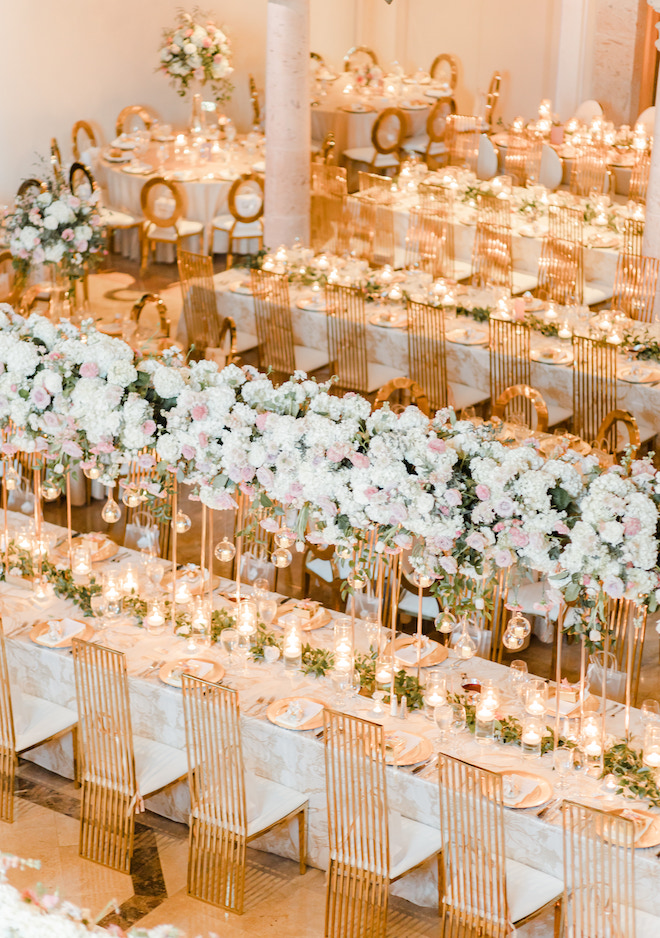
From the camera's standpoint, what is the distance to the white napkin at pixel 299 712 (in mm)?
5285

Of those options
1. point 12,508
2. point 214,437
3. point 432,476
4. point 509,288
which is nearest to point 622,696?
point 432,476

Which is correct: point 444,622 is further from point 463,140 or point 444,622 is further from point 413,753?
point 463,140

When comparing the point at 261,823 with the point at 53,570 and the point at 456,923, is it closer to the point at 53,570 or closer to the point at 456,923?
the point at 456,923

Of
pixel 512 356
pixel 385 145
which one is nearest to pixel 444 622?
pixel 512 356

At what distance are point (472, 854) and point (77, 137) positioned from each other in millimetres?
9792

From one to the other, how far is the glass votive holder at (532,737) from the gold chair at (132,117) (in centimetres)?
945

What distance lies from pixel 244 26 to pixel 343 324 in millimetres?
6624

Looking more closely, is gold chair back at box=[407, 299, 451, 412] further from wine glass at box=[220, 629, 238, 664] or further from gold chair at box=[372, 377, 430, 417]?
wine glass at box=[220, 629, 238, 664]

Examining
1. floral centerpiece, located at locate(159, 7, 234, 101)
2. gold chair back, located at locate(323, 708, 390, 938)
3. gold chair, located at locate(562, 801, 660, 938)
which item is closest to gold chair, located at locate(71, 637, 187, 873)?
gold chair back, located at locate(323, 708, 390, 938)

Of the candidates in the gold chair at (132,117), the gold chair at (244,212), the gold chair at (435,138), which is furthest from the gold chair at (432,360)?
the gold chair at (435,138)

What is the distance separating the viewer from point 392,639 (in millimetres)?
5578

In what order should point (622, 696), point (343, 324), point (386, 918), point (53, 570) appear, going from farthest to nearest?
point (343, 324)
point (53, 570)
point (622, 696)
point (386, 918)

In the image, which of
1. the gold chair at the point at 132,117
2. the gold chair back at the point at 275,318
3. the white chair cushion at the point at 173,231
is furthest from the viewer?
the gold chair at the point at 132,117

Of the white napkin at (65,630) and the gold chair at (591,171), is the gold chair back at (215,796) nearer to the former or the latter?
the white napkin at (65,630)
